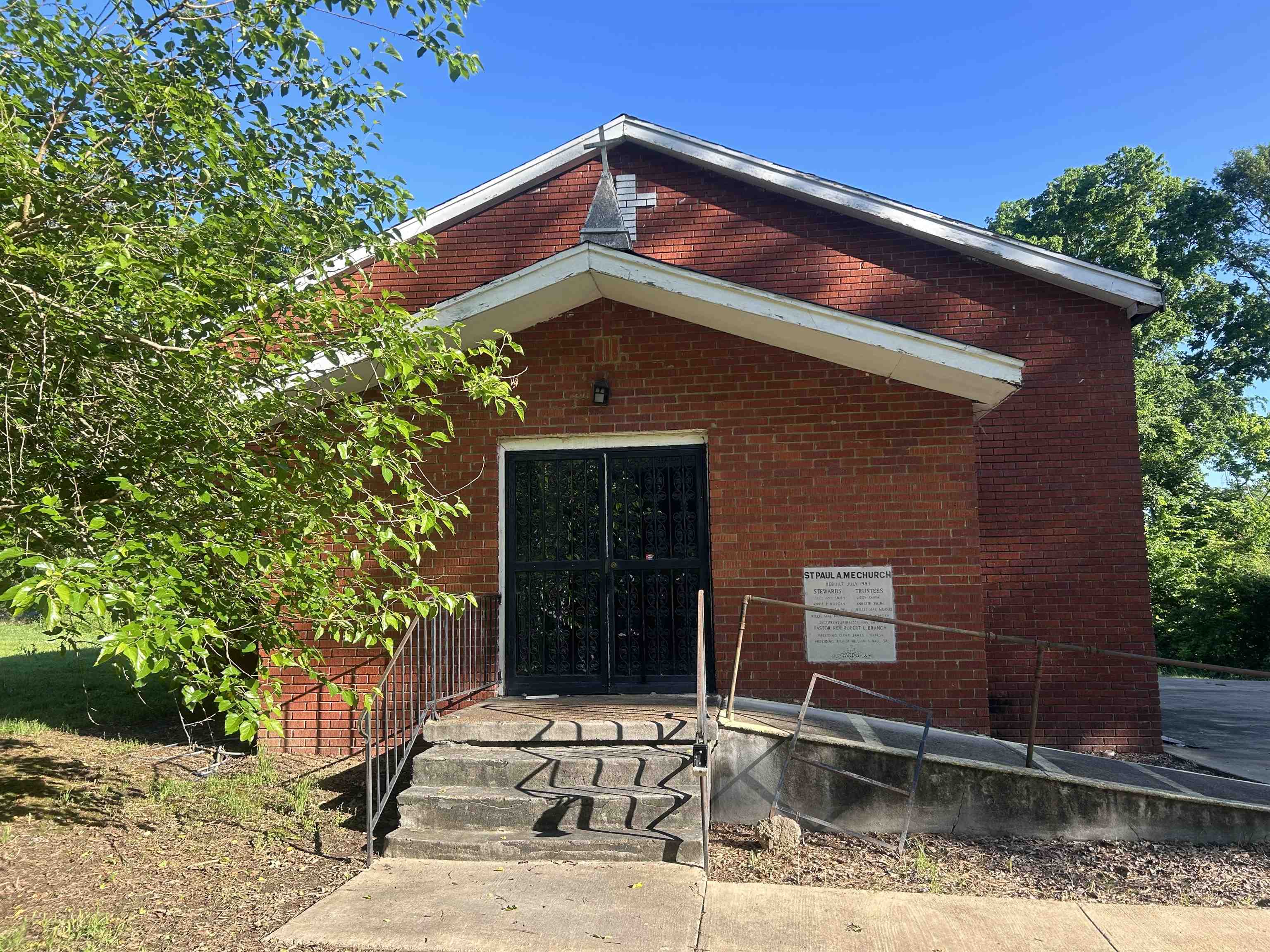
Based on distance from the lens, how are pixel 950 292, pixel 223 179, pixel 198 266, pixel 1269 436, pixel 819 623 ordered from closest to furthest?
pixel 198 266
pixel 223 179
pixel 819 623
pixel 950 292
pixel 1269 436

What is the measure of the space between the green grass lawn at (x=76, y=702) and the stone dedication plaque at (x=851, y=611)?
5.04m

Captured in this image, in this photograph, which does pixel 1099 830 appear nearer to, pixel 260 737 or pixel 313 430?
pixel 313 430

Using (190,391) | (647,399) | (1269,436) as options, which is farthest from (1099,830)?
(1269,436)

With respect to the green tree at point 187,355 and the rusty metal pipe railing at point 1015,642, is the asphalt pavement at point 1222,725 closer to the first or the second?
the rusty metal pipe railing at point 1015,642

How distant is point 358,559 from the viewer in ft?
15.1

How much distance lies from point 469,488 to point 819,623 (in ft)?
10.1

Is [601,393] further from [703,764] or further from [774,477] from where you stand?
[703,764]

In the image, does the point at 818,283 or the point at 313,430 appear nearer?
the point at 313,430

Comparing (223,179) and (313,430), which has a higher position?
(223,179)

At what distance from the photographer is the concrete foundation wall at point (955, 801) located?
207 inches

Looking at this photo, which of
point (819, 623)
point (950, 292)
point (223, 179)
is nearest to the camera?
point (223, 179)

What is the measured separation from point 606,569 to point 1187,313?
2928cm

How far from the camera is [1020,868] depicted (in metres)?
5.00

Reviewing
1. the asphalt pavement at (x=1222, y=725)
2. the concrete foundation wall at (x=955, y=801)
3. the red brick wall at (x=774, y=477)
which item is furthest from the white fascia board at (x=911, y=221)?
the concrete foundation wall at (x=955, y=801)
